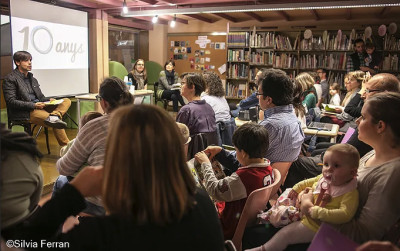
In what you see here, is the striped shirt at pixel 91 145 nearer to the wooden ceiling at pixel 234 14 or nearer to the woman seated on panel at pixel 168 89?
the wooden ceiling at pixel 234 14

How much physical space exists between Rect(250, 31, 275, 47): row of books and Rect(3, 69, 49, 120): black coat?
577 cm

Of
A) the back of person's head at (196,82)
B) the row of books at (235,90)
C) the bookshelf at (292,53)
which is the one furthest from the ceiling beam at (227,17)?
the back of person's head at (196,82)

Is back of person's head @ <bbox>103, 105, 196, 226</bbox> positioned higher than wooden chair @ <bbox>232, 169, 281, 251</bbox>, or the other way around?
back of person's head @ <bbox>103, 105, 196, 226</bbox>

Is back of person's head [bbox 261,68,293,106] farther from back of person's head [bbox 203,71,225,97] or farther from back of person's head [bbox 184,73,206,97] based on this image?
back of person's head [bbox 203,71,225,97]

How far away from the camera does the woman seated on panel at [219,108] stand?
3.89 m

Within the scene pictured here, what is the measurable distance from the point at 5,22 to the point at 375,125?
5.58 metres

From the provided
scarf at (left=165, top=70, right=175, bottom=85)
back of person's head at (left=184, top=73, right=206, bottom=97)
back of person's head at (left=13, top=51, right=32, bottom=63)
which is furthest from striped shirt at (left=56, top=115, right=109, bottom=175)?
scarf at (left=165, top=70, right=175, bottom=85)

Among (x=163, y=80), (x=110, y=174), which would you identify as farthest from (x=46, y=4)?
(x=110, y=174)

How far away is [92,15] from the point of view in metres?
7.05

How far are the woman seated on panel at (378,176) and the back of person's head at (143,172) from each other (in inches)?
34.5

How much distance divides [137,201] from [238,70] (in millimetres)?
8405

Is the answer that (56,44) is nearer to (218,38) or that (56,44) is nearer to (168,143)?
(218,38)

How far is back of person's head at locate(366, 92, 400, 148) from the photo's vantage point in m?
1.51

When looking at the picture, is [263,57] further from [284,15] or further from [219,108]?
[219,108]
